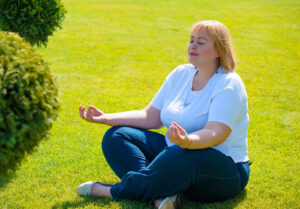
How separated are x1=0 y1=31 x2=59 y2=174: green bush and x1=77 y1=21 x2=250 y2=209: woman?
95 centimetres

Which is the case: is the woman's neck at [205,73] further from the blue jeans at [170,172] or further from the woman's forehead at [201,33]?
the blue jeans at [170,172]

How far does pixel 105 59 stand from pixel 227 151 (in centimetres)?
674

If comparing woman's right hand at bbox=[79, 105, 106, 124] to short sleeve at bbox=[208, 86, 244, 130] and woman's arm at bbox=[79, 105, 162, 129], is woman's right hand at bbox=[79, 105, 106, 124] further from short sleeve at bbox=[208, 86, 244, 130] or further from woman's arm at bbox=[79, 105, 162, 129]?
short sleeve at bbox=[208, 86, 244, 130]

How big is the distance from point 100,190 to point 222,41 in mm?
1723

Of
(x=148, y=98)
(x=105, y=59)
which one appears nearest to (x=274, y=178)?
(x=148, y=98)

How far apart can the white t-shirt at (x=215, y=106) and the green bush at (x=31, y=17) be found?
2915 mm

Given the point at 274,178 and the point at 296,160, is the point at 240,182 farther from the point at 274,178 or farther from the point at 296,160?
the point at 296,160

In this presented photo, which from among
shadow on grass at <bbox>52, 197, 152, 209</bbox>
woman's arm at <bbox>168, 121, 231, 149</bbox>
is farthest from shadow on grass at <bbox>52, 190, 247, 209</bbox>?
woman's arm at <bbox>168, 121, 231, 149</bbox>

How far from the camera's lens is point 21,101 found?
87.7 inches

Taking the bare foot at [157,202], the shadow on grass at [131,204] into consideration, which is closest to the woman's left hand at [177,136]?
the bare foot at [157,202]

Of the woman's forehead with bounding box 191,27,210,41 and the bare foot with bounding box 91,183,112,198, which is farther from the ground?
the woman's forehead with bounding box 191,27,210,41

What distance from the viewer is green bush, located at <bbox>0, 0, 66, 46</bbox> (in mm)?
5598

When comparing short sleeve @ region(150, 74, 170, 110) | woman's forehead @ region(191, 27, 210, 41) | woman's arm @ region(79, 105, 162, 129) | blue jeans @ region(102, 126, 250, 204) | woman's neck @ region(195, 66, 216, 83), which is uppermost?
woman's forehead @ region(191, 27, 210, 41)

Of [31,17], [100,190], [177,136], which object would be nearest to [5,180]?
[100,190]
